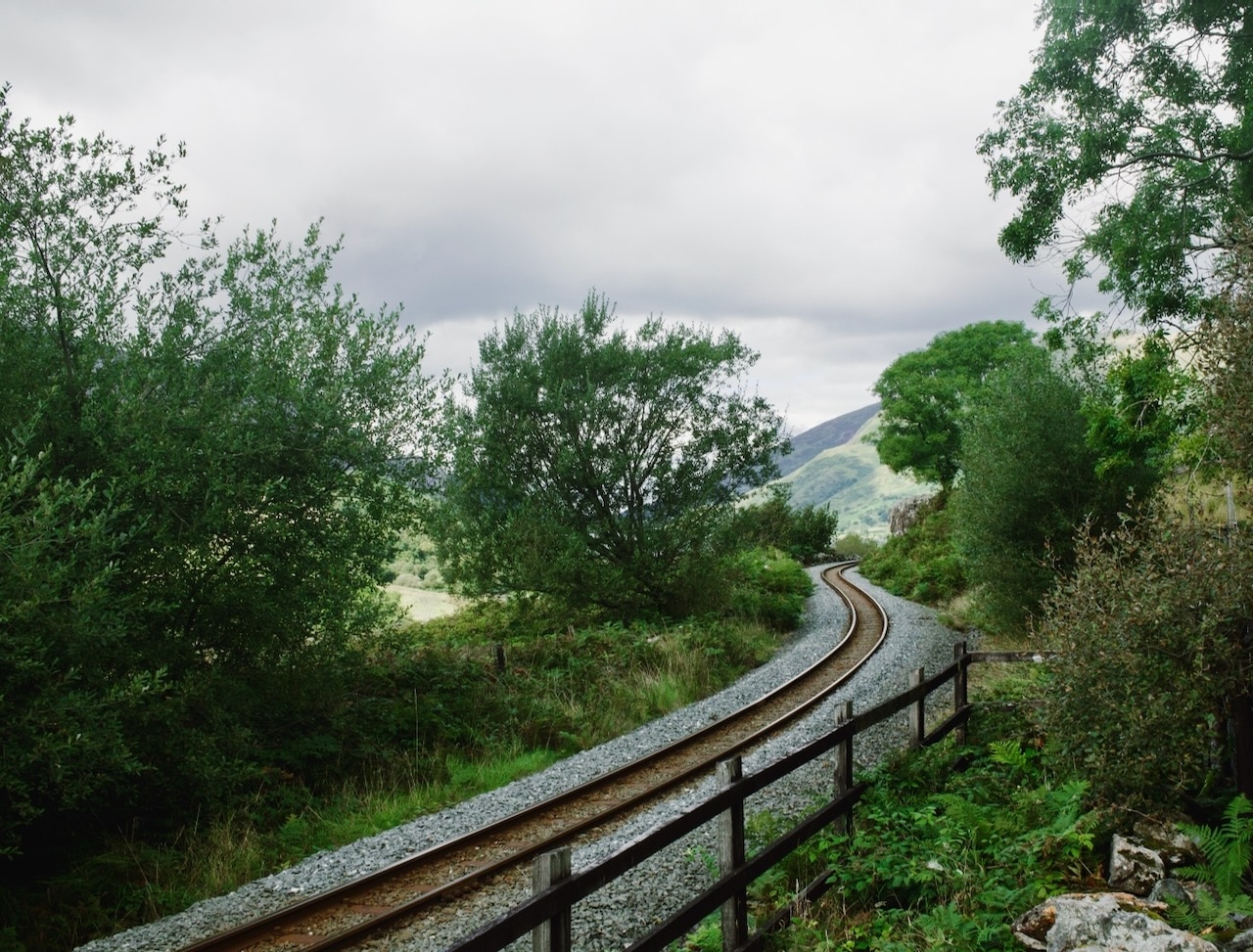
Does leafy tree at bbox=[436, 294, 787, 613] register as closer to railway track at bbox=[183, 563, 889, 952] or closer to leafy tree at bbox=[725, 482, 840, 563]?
railway track at bbox=[183, 563, 889, 952]

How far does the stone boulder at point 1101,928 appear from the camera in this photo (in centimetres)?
380

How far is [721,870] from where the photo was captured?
17.4ft

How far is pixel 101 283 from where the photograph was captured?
956 centimetres

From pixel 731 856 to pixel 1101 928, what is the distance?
2.08 m

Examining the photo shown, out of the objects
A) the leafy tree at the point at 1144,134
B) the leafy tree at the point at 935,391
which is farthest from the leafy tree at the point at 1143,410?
the leafy tree at the point at 935,391

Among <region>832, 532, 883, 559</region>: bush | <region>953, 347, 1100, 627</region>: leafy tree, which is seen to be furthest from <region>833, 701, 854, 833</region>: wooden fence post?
<region>832, 532, 883, 559</region>: bush

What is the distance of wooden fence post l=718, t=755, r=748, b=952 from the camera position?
17.2 ft

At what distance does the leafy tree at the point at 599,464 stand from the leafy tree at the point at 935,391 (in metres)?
25.7

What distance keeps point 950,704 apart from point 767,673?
434 cm

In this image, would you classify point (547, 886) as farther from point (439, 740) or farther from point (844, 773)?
point (439, 740)

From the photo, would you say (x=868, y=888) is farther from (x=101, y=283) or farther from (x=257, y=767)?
(x=101, y=283)

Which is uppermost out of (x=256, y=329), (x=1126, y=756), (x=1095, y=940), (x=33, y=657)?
(x=256, y=329)

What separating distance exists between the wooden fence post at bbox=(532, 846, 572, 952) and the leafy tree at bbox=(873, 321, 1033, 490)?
1677 inches

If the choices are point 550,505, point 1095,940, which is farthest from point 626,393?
point 1095,940
